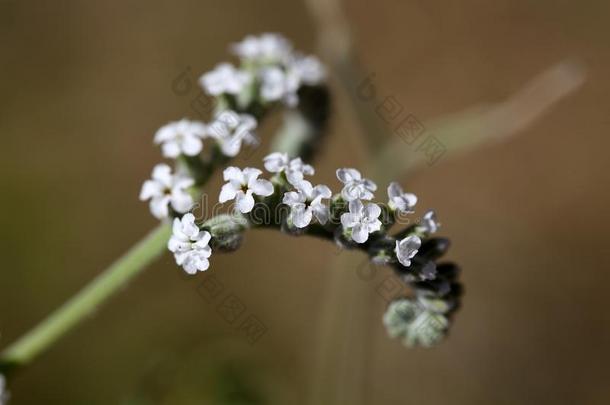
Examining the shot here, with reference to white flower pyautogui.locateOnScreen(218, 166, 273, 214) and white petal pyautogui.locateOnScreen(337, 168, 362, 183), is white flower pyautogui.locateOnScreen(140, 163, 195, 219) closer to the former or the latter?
white flower pyautogui.locateOnScreen(218, 166, 273, 214)

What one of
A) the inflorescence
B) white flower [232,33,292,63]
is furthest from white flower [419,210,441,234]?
white flower [232,33,292,63]

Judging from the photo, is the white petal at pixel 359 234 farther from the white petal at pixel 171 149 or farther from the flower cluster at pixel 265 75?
the flower cluster at pixel 265 75

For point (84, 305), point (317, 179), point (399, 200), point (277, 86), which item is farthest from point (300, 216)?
point (317, 179)

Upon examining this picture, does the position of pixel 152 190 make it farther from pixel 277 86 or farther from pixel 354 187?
pixel 277 86

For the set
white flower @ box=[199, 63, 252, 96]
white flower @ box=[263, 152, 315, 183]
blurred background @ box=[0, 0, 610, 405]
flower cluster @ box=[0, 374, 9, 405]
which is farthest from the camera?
blurred background @ box=[0, 0, 610, 405]

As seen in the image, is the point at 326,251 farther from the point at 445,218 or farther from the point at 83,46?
the point at 83,46

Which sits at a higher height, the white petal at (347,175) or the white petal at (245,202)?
the white petal at (245,202)

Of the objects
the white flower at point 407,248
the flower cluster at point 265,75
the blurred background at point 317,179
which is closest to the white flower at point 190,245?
the white flower at point 407,248
